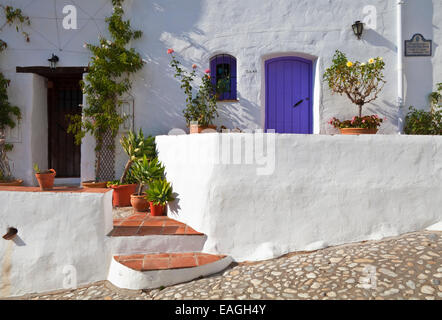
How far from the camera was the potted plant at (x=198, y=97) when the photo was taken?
589 centimetres

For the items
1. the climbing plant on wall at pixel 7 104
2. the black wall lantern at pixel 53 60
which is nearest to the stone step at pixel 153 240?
the climbing plant on wall at pixel 7 104

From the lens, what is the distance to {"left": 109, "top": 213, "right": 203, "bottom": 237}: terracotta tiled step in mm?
3750

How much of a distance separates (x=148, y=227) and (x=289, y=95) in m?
4.05

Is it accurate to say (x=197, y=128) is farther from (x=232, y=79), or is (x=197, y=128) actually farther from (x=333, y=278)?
(x=333, y=278)

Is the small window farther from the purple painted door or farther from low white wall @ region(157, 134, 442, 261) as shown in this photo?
low white wall @ region(157, 134, 442, 261)

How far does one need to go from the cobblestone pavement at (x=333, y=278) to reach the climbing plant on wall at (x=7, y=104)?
3803 mm

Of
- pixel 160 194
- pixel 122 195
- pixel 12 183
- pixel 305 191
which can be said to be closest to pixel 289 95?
pixel 305 191

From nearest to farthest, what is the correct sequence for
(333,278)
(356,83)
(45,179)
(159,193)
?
(333,278) < (45,179) < (159,193) < (356,83)

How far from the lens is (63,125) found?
22.9 feet

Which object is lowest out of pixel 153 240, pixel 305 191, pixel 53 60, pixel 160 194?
pixel 153 240

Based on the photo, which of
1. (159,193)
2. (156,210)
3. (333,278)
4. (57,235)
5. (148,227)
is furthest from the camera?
(156,210)

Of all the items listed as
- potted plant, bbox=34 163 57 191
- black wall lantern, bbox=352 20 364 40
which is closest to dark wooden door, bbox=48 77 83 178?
potted plant, bbox=34 163 57 191
